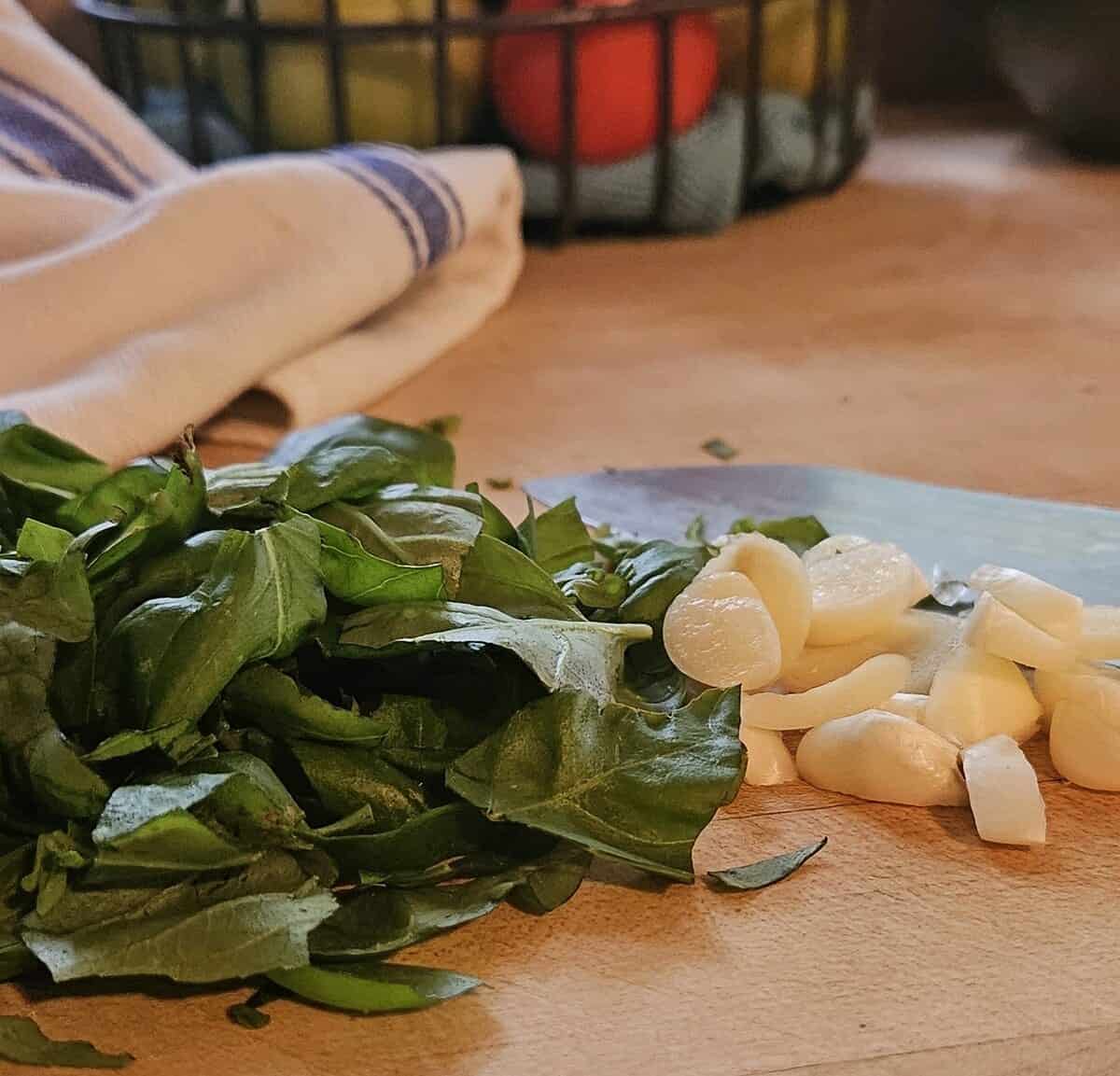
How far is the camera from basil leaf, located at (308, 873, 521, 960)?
0.49m

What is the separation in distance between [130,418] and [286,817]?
48 cm

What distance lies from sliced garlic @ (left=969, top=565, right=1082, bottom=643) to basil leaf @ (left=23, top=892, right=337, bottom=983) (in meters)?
0.32

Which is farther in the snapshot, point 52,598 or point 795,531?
point 795,531

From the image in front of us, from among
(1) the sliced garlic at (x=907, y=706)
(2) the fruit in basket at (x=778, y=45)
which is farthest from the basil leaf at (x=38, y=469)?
(2) the fruit in basket at (x=778, y=45)

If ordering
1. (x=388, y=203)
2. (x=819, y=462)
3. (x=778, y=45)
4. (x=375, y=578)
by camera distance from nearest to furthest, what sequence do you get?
1. (x=375, y=578)
2. (x=819, y=462)
3. (x=388, y=203)
4. (x=778, y=45)

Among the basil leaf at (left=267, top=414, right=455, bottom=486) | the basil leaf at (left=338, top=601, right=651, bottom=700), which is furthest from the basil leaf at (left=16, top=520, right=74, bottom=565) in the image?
the basil leaf at (left=267, top=414, right=455, bottom=486)

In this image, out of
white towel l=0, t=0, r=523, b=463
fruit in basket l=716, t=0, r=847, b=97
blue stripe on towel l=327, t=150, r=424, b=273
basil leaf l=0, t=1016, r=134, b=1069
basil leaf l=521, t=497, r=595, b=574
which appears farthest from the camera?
fruit in basket l=716, t=0, r=847, b=97

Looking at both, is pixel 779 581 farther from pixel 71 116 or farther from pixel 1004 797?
pixel 71 116

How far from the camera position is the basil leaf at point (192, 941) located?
1.51 ft

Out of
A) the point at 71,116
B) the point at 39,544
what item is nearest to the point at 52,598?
the point at 39,544

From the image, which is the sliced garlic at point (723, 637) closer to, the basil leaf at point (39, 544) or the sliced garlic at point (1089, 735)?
the sliced garlic at point (1089, 735)

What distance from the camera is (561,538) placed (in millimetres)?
700

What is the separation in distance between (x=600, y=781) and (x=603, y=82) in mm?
904

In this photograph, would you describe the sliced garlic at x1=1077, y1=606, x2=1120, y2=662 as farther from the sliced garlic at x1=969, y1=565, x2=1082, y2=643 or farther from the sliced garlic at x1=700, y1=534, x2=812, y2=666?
the sliced garlic at x1=700, y1=534, x2=812, y2=666
